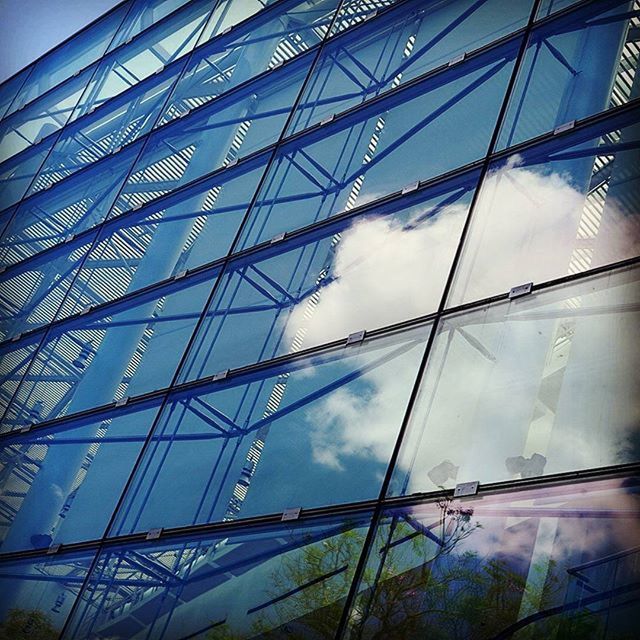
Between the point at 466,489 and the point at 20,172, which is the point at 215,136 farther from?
the point at 466,489

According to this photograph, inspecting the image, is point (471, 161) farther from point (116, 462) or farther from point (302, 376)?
point (116, 462)

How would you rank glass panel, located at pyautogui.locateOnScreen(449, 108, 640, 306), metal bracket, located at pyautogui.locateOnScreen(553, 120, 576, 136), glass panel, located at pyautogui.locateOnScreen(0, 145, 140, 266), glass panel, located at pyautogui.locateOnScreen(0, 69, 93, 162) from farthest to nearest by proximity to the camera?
1. glass panel, located at pyautogui.locateOnScreen(0, 69, 93, 162)
2. glass panel, located at pyautogui.locateOnScreen(0, 145, 140, 266)
3. metal bracket, located at pyautogui.locateOnScreen(553, 120, 576, 136)
4. glass panel, located at pyautogui.locateOnScreen(449, 108, 640, 306)

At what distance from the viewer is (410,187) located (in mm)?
11539

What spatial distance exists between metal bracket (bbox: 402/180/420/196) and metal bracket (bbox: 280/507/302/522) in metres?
4.11

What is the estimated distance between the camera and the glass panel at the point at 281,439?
9.13 m

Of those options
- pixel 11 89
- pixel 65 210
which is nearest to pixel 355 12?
pixel 65 210

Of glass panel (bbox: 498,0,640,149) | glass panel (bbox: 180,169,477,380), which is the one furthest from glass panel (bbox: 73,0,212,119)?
glass panel (bbox: 498,0,640,149)

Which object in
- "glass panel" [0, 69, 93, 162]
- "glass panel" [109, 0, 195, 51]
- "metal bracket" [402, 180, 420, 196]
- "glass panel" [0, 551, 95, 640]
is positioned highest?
"glass panel" [109, 0, 195, 51]

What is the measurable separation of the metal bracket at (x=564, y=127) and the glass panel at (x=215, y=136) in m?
5.20

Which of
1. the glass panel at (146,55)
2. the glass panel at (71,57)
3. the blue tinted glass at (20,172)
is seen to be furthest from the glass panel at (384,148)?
the glass panel at (71,57)

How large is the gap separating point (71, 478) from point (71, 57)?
45.6 feet

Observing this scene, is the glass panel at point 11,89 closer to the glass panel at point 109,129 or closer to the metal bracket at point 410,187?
the glass panel at point 109,129

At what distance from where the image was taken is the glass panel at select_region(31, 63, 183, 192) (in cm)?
1853

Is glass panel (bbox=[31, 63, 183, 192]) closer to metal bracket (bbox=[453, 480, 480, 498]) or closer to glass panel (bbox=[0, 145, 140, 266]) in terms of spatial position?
glass panel (bbox=[0, 145, 140, 266])
